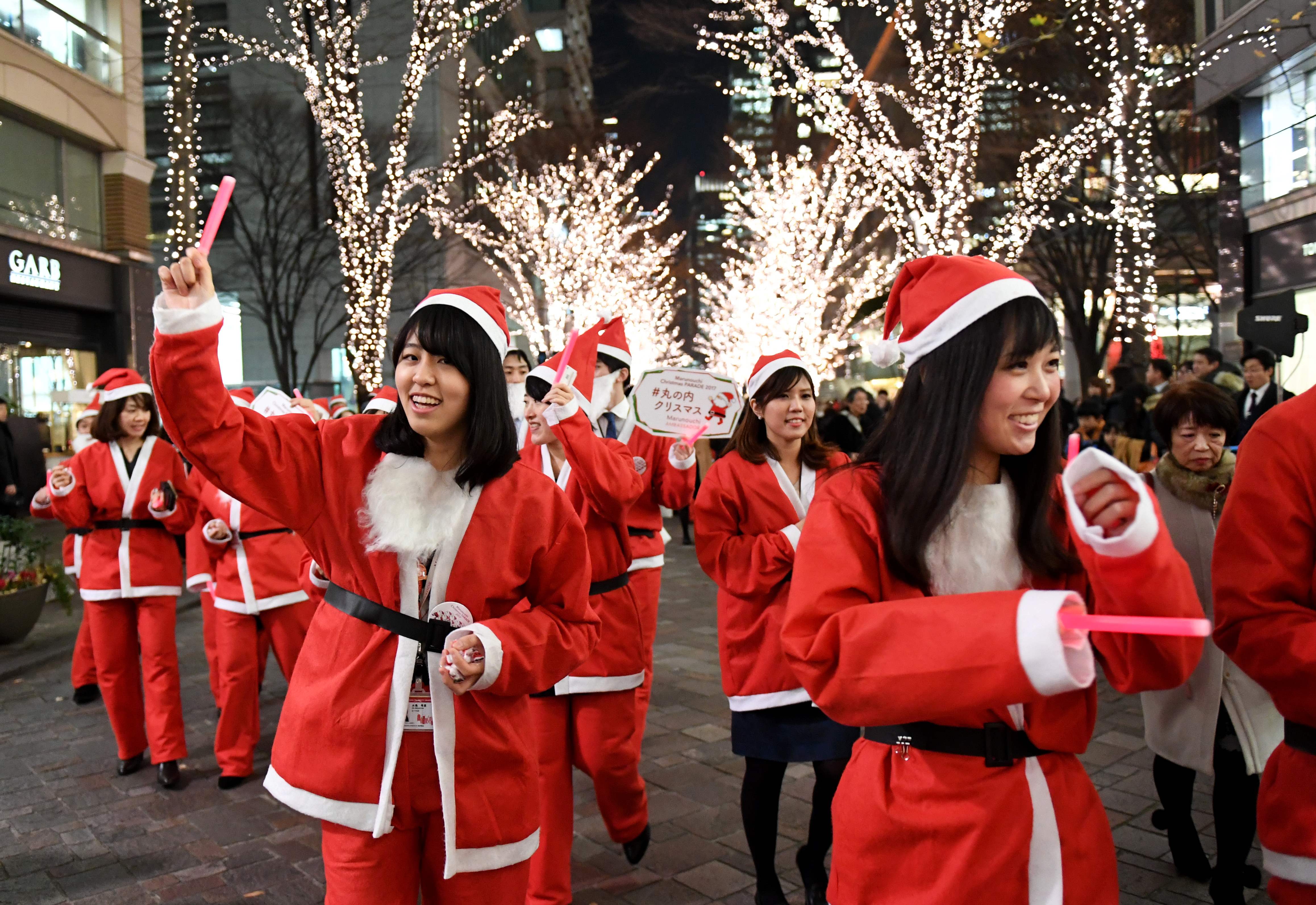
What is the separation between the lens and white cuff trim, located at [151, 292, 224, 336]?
2.12 metres

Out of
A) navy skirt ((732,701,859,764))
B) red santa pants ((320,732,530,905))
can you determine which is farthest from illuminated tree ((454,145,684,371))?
red santa pants ((320,732,530,905))

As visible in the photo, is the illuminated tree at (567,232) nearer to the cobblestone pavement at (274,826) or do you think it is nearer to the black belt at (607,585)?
the cobblestone pavement at (274,826)

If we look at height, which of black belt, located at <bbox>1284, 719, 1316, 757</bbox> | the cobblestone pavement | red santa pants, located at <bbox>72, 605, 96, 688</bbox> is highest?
black belt, located at <bbox>1284, 719, 1316, 757</bbox>

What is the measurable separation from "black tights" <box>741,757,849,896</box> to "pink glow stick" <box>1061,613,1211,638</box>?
252 centimetres

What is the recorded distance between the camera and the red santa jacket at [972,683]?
1.61 meters

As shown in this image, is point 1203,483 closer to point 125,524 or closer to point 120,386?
point 125,524

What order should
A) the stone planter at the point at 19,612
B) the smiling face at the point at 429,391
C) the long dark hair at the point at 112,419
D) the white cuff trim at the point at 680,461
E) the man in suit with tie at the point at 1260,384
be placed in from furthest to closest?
the stone planter at the point at 19,612 → the man in suit with tie at the point at 1260,384 → the long dark hair at the point at 112,419 → the white cuff trim at the point at 680,461 → the smiling face at the point at 429,391

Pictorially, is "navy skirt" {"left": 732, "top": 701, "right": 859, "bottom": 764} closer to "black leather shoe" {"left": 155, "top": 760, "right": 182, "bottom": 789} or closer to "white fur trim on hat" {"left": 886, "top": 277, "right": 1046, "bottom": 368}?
"white fur trim on hat" {"left": 886, "top": 277, "right": 1046, "bottom": 368}

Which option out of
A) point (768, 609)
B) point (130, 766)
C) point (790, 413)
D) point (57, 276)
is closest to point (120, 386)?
point (130, 766)

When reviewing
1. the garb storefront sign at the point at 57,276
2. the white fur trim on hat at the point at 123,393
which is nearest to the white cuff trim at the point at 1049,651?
the white fur trim on hat at the point at 123,393

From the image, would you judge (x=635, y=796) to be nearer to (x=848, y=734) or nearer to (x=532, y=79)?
(x=848, y=734)

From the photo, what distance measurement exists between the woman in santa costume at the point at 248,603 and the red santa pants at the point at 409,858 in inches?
141

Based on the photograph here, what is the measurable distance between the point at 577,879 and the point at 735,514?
5.54 ft

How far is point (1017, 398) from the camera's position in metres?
1.98
